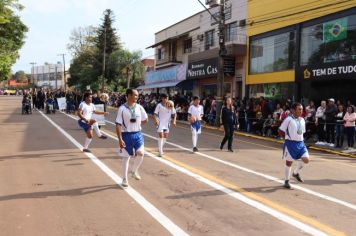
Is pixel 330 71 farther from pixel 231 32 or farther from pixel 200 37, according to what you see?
pixel 200 37

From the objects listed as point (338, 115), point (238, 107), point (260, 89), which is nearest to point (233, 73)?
point (260, 89)

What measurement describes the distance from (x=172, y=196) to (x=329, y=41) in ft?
59.2

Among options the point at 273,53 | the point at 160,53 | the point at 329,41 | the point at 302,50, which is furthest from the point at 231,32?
the point at 160,53

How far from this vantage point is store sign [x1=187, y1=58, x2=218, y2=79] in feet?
113

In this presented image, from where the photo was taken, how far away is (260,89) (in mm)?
30750

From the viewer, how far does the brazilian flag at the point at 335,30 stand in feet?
76.8

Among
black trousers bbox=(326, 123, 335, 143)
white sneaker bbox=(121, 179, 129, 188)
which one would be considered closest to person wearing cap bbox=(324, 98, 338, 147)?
black trousers bbox=(326, 123, 335, 143)

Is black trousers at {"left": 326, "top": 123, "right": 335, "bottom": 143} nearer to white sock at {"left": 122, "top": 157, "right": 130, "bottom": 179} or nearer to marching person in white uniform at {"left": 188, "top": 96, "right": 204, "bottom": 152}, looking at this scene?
marching person in white uniform at {"left": 188, "top": 96, "right": 204, "bottom": 152}

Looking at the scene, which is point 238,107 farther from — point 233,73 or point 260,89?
point 233,73

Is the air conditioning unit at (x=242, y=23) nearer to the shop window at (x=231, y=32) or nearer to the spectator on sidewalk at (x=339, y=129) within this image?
the shop window at (x=231, y=32)

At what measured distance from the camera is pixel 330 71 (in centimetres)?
2328

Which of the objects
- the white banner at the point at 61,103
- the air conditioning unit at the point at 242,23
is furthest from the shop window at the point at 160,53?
the air conditioning unit at the point at 242,23

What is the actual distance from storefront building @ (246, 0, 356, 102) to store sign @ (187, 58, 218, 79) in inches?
123

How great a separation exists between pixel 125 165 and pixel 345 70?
15.4 meters
